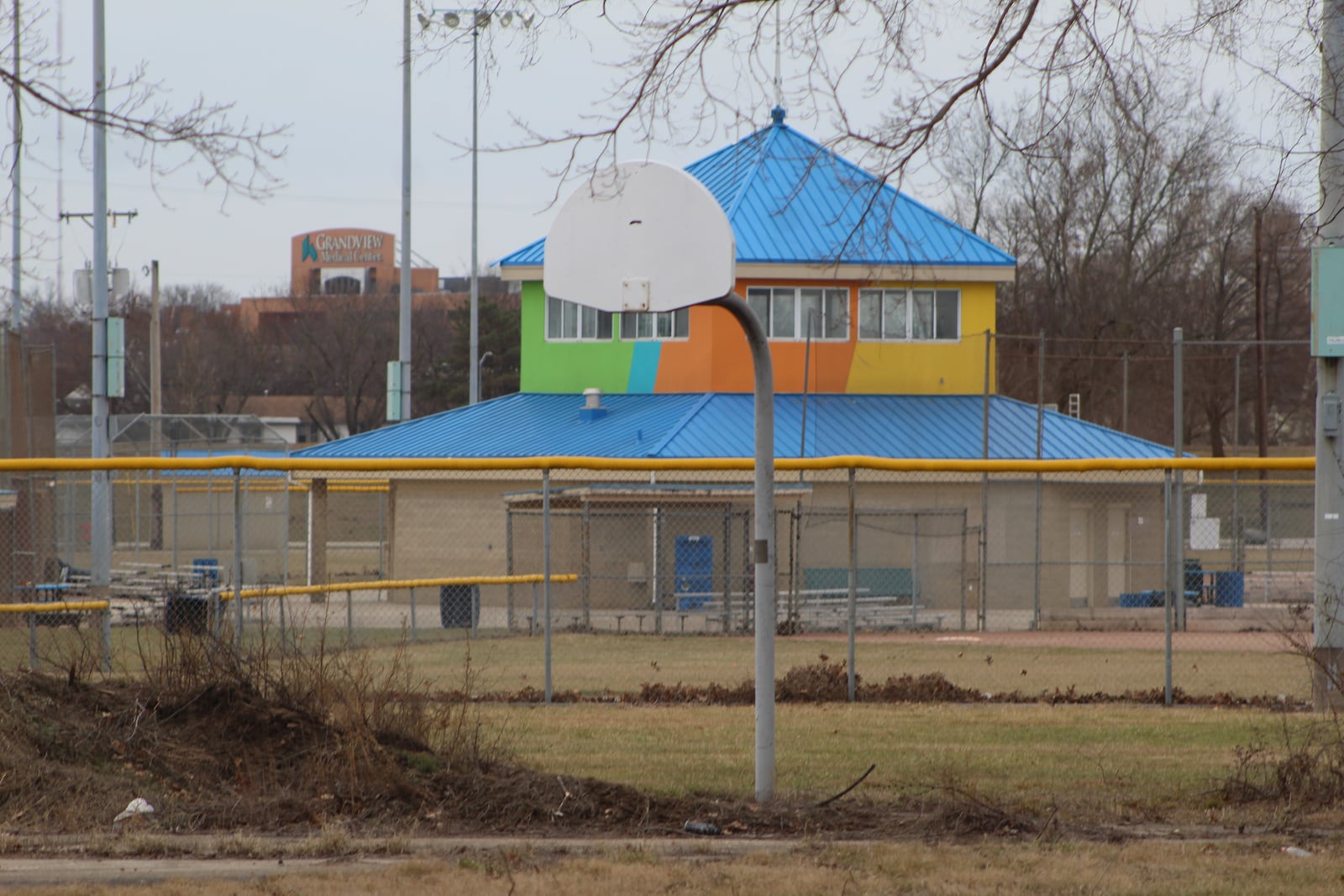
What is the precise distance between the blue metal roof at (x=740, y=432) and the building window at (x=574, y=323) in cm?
151

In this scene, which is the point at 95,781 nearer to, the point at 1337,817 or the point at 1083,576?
the point at 1337,817

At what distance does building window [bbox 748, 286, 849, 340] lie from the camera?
31.8 meters

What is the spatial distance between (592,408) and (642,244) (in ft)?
80.8

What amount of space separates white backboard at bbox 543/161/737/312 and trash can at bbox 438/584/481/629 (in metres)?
10.9

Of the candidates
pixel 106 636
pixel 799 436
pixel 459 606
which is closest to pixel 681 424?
pixel 799 436

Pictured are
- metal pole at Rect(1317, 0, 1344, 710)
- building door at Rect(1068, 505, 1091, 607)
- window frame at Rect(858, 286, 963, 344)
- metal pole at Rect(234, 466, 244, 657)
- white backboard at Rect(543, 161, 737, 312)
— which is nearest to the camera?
white backboard at Rect(543, 161, 737, 312)

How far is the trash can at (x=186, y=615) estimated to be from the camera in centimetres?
850

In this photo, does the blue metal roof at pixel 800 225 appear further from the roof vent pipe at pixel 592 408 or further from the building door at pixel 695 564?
the building door at pixel 695 564

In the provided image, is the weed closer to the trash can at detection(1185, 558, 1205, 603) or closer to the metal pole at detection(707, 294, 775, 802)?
the metal pole at detection(707, 294, 775, 802)

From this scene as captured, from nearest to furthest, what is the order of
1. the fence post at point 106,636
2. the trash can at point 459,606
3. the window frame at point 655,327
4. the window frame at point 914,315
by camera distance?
1. the fence post at point 106,636
2. the trash can at point 459,606
3. the window frame at point 655,327
4. the window frame at point 914,315

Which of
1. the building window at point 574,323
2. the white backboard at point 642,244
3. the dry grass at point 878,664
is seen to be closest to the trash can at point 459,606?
the dry grass at point 878,664

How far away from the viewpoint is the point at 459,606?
18.4 m

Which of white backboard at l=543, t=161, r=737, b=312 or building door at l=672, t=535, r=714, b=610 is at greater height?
white backboard at l=543, t=161, r=737, b=312

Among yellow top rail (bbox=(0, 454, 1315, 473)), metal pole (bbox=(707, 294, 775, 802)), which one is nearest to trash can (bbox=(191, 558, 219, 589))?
yellow top rail (bbox=(0, 454, 1315, 473))
